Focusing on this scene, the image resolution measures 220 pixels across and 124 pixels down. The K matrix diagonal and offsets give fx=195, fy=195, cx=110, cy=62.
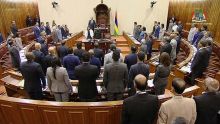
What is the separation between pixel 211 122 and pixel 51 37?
9.75 meters

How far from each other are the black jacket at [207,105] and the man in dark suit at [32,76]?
8.27ft

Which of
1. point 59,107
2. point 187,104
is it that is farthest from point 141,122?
point 59,107

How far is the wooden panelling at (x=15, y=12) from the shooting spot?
36.2ft

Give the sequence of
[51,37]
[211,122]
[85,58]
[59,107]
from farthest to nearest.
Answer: [51,37], [85,58], [59,107], [211,122]

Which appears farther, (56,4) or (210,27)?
(56,4)

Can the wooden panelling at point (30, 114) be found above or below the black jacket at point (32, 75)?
below

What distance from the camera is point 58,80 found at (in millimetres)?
3193

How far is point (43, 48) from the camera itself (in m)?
5.79

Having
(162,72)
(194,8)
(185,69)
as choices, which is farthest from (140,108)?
(194,8)

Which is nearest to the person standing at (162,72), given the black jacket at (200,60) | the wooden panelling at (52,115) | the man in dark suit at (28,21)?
the black jacket at (200,60)

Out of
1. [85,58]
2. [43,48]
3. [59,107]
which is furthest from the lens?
[43,48]

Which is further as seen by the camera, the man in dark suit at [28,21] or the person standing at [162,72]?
the man in dark suit at [28,21]

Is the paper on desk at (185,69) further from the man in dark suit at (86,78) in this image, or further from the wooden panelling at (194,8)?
the wooden panelling at (194,8)

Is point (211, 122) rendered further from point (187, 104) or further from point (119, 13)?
point (119, 13)
